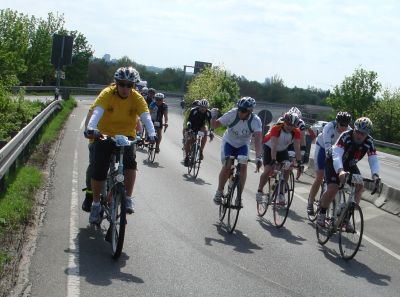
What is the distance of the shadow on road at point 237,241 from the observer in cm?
816

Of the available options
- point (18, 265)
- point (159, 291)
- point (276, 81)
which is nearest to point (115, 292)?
point (159, 291)

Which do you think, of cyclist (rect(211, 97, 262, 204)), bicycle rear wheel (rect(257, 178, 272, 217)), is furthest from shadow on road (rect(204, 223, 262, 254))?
bicycle rear wheel (rect(257, 178, 272, 217))

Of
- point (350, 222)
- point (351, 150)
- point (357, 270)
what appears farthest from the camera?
point (351, 150)

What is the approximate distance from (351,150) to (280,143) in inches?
92.4

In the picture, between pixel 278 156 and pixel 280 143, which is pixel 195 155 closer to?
pixel 278 156

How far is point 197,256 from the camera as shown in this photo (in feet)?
24.6

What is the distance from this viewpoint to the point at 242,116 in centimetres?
983

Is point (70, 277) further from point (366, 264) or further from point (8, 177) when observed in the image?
point (8, 177)

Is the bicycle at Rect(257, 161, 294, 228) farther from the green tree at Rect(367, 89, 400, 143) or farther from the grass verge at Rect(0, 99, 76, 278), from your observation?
the green tree at Rect(367, 89, 400, 143)

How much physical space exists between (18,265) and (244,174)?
3.93 m

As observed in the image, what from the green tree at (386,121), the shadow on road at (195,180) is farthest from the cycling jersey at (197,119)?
the green tree at (386,121)

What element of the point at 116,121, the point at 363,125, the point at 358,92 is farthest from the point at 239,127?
the point at 358,92

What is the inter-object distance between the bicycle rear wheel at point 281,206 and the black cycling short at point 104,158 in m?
3.22

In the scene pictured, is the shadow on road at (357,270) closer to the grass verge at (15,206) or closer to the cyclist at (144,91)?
the grass verge at (15,206)
